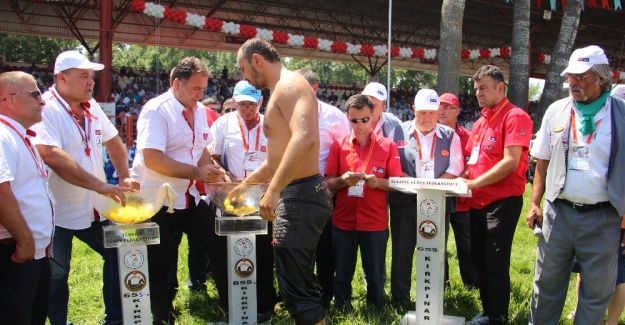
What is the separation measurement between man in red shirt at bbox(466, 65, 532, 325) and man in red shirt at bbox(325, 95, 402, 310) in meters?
0.68

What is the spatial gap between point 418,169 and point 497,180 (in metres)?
0.74

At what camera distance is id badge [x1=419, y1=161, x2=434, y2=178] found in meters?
4.39

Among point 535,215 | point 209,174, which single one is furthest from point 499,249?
point 209,174

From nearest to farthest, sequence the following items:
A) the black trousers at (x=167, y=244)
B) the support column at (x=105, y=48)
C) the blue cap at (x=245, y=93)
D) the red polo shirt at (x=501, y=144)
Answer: the black trousers at (x=167, y=244)
the red polo shirt at (x=501, y=144)
the blue cap at (x=245, y=93)
the support column at (x=105, y=48)

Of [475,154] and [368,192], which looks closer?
[475,154]

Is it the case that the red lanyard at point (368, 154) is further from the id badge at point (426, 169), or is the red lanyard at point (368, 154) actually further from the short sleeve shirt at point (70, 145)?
the short sleeve shirt at point (70, 145)

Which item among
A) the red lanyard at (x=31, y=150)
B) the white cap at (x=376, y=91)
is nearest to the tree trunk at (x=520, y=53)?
the white cap at (x=376, y=91)

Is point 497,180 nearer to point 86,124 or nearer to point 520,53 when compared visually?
point 86,124

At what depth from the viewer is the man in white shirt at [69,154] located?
344 centimetres

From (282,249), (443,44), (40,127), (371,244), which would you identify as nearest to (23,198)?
(40,127)

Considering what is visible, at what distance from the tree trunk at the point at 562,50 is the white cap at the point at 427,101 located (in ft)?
31.0

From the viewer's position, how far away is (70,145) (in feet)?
12.0

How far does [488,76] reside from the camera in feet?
13.4

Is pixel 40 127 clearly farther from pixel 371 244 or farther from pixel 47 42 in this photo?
pixel 47 42
